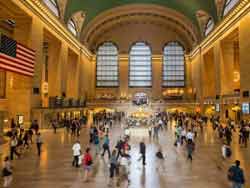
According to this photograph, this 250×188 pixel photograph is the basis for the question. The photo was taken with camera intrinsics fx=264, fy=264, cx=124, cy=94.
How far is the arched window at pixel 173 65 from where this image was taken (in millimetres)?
49281

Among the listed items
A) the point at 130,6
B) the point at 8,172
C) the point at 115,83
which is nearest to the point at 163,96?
the point at 115,83

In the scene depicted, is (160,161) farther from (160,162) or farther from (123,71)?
(123,71)

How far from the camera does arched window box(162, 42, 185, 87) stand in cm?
4928

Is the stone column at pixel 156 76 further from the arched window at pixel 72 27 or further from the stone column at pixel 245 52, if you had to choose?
the stone column at pixel 245 52

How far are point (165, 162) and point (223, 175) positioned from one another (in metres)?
2.43

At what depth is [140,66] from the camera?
1959 inches

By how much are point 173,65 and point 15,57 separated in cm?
3636

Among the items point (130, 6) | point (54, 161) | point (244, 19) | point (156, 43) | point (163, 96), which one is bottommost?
point (54, 161)

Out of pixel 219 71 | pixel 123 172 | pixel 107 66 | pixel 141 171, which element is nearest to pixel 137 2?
pixel 107 66

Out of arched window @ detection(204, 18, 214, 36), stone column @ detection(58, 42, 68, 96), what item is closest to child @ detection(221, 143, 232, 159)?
stone column @ detection(58, 42, 68, 96)

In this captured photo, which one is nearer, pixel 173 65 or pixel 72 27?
pixel 72 27

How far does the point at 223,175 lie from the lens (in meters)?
8.39

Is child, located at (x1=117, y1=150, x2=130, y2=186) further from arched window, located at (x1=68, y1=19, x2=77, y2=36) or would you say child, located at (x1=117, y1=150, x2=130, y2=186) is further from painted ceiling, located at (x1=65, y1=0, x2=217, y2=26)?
arched window, located at (x1=68, y1=19, x2=77, y2=36)

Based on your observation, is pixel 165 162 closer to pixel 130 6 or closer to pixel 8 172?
pixel 8 172
